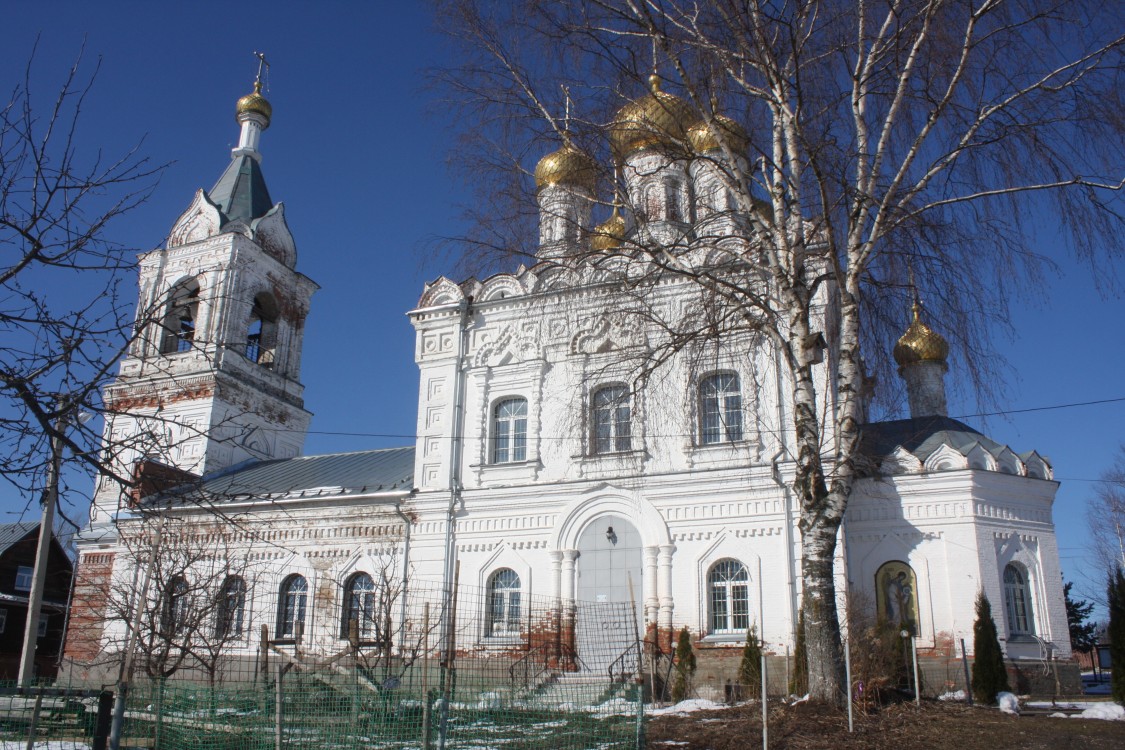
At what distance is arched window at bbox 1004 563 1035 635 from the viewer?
15.5m

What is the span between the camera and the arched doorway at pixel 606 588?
16047 mm

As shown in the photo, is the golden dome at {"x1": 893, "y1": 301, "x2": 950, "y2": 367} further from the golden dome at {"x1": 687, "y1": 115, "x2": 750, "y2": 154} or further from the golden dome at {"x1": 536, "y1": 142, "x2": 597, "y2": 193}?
the golden dome at {"x1": 536, "y1": 142, "x2": 597, "y2": 193}

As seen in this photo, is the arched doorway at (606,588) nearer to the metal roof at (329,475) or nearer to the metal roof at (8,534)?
the metal roof at (329,475)

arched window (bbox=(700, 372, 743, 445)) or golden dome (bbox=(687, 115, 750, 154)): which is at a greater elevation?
golden dome (bbox=(687, 115, 750, 154))

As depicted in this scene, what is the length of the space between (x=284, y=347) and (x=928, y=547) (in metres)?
19.8

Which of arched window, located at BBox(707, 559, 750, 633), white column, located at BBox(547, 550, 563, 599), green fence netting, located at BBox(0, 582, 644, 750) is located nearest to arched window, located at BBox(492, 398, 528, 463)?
white column, located at BBox(547, 550, 563, 599)

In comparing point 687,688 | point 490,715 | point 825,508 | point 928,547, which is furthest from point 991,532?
point 490,715

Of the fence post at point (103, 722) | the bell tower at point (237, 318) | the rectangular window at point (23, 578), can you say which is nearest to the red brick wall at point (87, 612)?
the bell tower at point (237, 318)

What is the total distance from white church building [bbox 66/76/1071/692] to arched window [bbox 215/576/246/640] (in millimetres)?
86

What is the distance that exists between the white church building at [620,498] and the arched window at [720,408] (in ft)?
0.16

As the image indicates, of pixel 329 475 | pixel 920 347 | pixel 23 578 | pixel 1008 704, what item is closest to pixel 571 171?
pixel 1008 704

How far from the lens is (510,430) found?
18516 millimetres

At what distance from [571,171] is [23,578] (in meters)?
31.1

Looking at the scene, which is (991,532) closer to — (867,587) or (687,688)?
(867,587)
